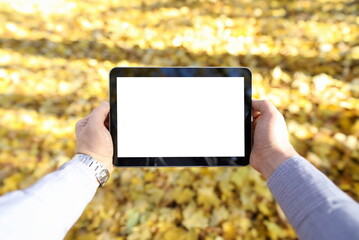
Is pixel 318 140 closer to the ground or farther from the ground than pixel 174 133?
closer to the ground

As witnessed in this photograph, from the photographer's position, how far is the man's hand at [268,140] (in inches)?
48.6

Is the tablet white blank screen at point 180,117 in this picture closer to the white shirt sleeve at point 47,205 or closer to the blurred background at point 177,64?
the white shirt sleeve at point 47,205

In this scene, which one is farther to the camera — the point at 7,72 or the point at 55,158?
the point at 7,72

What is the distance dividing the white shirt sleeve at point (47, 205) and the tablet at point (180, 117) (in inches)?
9.5

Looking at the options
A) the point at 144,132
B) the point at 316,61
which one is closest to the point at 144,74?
the point at 144,132

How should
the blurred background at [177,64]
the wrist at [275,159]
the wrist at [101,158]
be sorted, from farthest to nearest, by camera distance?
the blurred background at [177,64] → the wrist at [101,158] → the wrist at [275,159]

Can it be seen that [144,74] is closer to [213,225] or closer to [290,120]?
[213,225]

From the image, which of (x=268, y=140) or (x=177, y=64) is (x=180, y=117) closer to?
(x=268, y=140)

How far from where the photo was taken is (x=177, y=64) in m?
2.12

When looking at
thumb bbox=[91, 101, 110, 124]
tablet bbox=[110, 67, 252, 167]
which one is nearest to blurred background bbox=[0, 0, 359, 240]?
tablet bbox=[110, 67, 252, 167]

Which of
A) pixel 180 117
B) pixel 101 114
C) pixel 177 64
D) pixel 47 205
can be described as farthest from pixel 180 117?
pixel 177 64

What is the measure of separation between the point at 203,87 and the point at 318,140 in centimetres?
81

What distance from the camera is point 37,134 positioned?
6.02ft

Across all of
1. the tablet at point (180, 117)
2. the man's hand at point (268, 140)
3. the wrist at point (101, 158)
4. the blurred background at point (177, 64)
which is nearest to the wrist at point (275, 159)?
the man's hand at point (268, 140)
